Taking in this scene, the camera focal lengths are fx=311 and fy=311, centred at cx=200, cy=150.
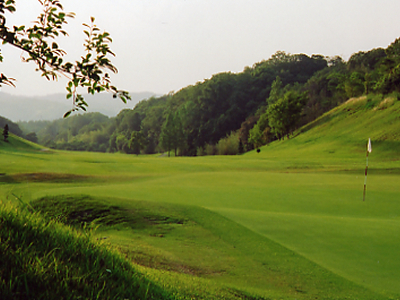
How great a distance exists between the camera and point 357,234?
6574 mm

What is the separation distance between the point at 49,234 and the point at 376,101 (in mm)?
55068

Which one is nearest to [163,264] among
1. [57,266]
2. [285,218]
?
[57,266]

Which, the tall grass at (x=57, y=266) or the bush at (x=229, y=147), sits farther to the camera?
the bush at (x=229, y=147)

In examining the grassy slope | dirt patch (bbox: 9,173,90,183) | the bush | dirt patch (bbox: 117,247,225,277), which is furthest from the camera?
the bush

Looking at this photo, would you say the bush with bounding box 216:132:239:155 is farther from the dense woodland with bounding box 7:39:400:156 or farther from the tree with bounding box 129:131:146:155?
the tree with bounding box 129:131:146:155

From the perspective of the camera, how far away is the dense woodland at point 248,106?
187 feet

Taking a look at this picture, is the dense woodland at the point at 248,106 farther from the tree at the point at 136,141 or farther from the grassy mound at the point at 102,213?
the grassy mound at the point at 102,213

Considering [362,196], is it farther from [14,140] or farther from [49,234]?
[14,140]

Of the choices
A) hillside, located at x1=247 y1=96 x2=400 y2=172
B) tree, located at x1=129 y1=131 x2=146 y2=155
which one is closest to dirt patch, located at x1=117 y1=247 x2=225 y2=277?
hillside, located at x1=247 y1=96 x2=400 y2=172

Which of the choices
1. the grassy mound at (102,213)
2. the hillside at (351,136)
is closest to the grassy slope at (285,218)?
the grassy mound at (102,213)

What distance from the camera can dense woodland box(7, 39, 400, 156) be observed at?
57125 millimetres

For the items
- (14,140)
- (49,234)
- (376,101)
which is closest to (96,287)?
(49,234)

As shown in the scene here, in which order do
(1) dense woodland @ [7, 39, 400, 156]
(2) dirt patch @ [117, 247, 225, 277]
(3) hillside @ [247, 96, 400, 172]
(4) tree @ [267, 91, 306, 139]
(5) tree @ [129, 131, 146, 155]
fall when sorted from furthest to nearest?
(5) tree @ [129, 131, 146, 155] < (1) dense woodland @ [7, 39, 400, 156] < (4) tree @ [267, 91, 306, 139] < (3) hillside @ [247, 96, 400, 172] < (2) dirt patch @ [117, 247, 225, 277]

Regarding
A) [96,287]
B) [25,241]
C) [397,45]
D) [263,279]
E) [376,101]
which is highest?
[397,45]
